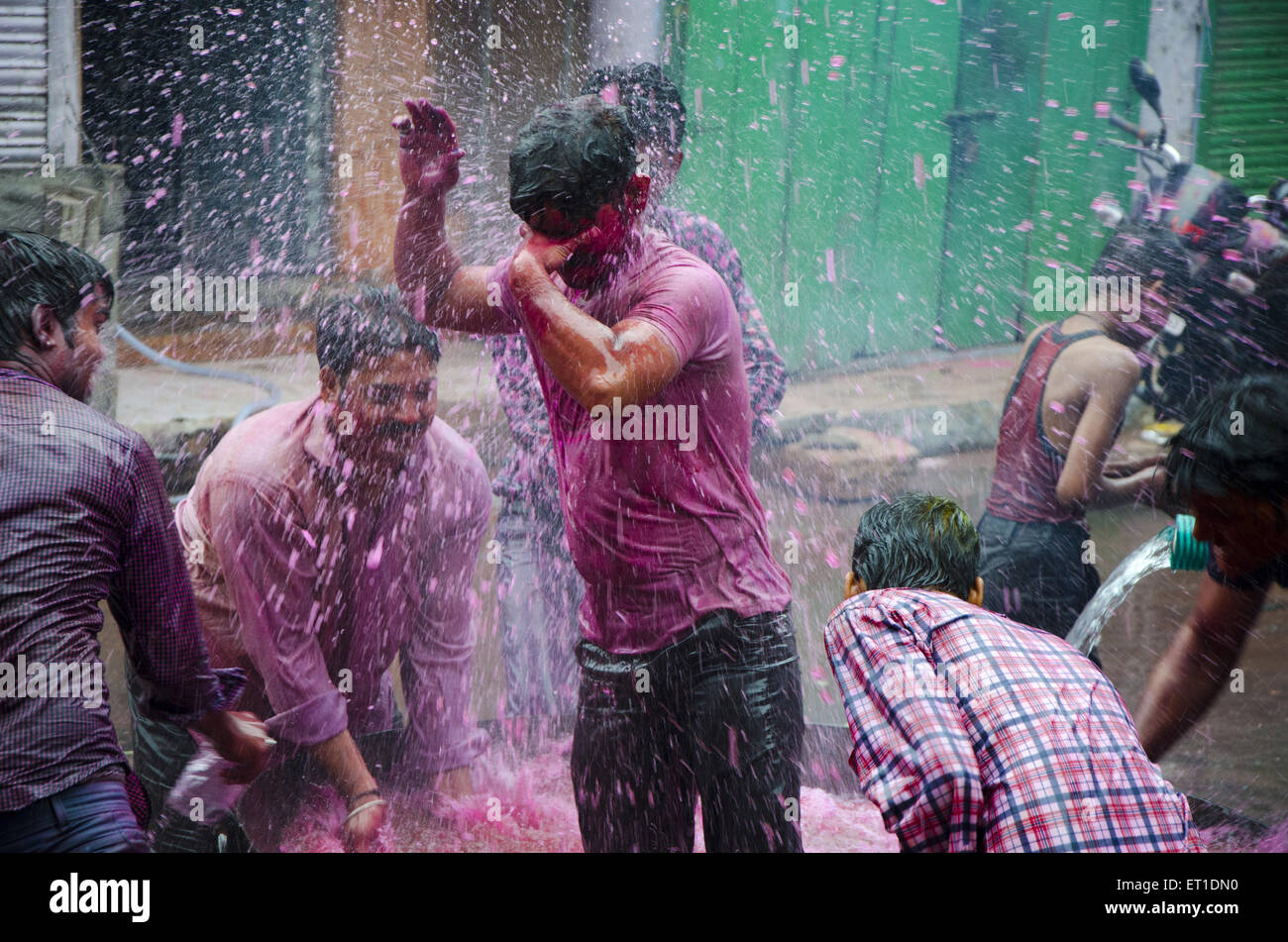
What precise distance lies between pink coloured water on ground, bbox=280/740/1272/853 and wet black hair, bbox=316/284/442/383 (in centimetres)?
109

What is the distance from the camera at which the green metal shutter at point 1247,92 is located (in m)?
4.86

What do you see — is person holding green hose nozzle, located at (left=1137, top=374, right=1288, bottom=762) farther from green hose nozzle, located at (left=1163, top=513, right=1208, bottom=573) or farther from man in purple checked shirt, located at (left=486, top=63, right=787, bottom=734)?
man in purple checked shirt, located at (left=486, top=63, right=787, bottom=734)

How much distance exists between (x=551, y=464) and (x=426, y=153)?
0.98 meters

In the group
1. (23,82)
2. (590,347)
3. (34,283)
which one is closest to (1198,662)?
(590,347)

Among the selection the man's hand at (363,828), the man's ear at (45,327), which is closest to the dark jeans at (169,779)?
the man's hand at (363,828)

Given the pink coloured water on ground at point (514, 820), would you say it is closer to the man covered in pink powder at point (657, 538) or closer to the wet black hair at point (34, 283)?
the man covered in pink powder at point (657, 538)

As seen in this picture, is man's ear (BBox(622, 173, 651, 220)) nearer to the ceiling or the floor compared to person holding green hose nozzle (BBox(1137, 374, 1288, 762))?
nearer to the ceiling

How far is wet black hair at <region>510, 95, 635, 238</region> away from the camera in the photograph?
7.44ft

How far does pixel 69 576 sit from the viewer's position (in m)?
1.98

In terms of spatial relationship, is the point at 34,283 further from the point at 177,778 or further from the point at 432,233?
the point at 177,778

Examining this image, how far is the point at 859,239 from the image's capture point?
532 centimetres

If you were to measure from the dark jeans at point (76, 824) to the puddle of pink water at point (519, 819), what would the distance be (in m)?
0.87

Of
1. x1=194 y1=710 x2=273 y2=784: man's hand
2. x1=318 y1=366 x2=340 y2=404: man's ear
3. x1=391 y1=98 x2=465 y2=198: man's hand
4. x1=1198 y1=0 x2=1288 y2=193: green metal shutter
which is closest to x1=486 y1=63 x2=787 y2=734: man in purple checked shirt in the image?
x1=318 y1=366 x2=340 y2=404: man's ear
